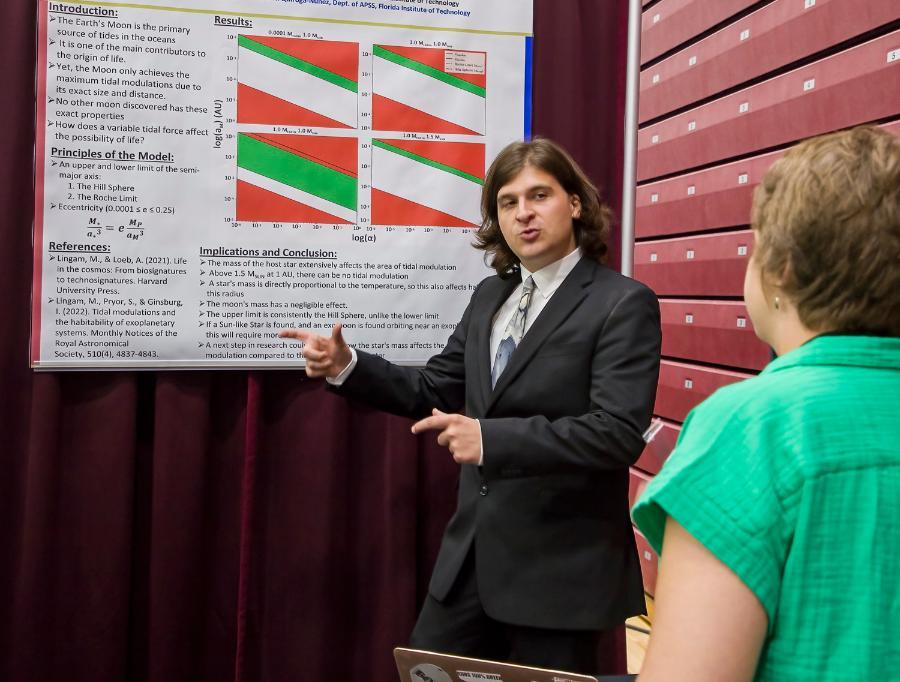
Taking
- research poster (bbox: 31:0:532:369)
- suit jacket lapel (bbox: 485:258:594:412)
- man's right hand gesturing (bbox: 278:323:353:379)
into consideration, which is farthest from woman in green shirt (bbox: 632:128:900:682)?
research poster (bbox: 31:0:532:369)

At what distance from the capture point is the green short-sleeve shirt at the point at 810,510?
62 centimetres

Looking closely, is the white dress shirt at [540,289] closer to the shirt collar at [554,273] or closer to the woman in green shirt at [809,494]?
the shirt collar at [554,273]

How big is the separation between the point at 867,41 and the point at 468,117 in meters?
1.11

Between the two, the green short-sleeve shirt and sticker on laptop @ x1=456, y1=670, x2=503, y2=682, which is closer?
the green short-sleeve shirt

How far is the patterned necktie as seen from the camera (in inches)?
69.7

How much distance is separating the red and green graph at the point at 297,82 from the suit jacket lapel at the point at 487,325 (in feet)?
2.38

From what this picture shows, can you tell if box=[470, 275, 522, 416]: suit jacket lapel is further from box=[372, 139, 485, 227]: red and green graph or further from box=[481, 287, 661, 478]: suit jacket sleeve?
box=[372, 139, 485, 227]: red and green graph

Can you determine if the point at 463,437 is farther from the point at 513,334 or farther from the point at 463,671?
the point at 463,671

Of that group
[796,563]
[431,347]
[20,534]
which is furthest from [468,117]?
[796,563]

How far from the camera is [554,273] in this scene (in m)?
1.80

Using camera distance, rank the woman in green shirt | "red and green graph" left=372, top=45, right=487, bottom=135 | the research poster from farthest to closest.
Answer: "red and green graph" left=372, top=45, right=487, bottom=135
the research poster
the woman in green shirt

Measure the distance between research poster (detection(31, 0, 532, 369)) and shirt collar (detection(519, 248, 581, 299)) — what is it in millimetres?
553

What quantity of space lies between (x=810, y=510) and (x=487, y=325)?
1.27 metres

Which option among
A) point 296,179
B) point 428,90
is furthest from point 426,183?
point 296,179
